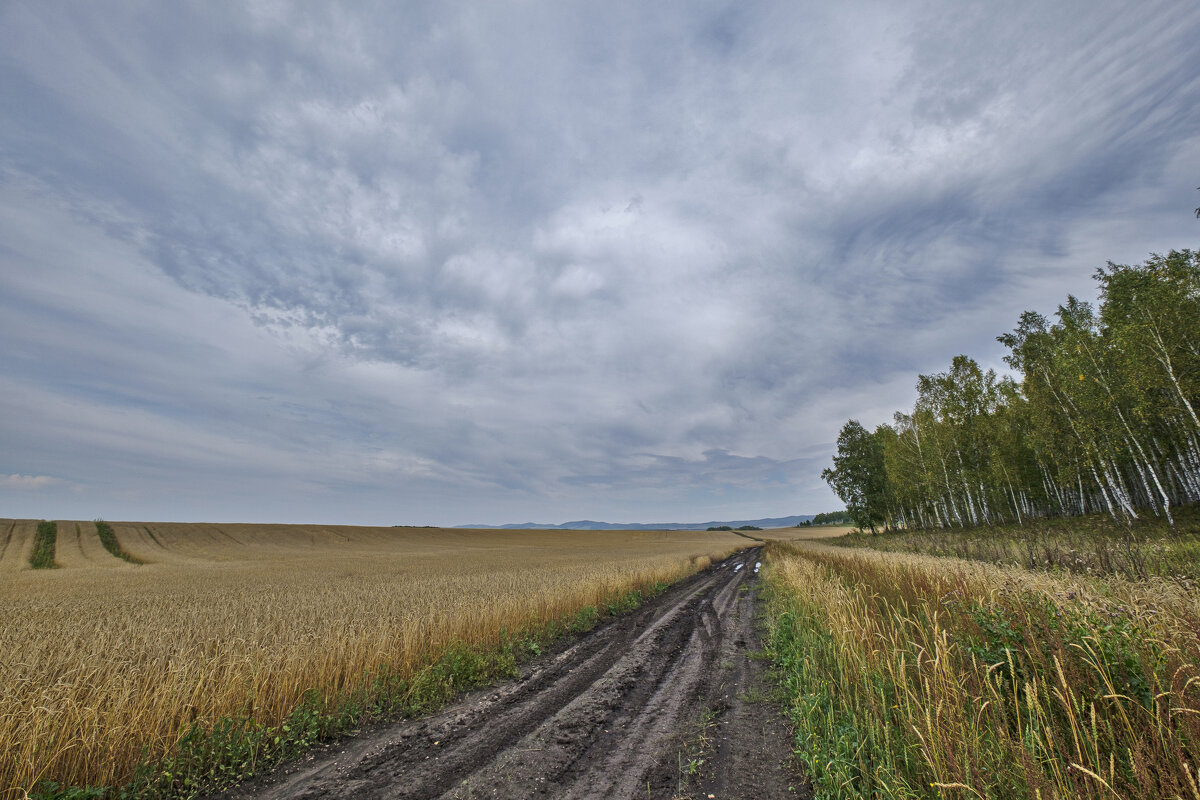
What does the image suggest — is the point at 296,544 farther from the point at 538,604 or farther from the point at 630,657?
the point at 630,657

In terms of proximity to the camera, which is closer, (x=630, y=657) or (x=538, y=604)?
(x=630, y=657)

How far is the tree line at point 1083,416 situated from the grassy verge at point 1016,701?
24.7 meters

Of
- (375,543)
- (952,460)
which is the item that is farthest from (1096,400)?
(375,543)

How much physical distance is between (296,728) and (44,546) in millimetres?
76487

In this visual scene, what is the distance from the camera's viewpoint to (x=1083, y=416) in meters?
26.3

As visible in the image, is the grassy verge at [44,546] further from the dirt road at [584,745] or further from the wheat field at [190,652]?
the dirt road at [584,745]

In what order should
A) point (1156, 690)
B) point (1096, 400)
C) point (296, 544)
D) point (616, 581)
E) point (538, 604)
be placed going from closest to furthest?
point (1156, 690)
point (538, 604)
point (616, 581)
point (1096, 400)
point (296, 544)

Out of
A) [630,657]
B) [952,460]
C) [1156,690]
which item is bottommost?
[630,657]

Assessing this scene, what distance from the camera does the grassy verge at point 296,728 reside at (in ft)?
17.2

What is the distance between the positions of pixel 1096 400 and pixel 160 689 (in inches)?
1526

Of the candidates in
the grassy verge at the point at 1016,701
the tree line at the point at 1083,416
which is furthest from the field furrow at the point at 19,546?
the tree line at the point at 1083,416

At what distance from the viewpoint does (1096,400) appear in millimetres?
24531

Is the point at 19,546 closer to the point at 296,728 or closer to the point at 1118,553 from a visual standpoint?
the point at 296,728

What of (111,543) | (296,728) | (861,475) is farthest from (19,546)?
(861,475)
